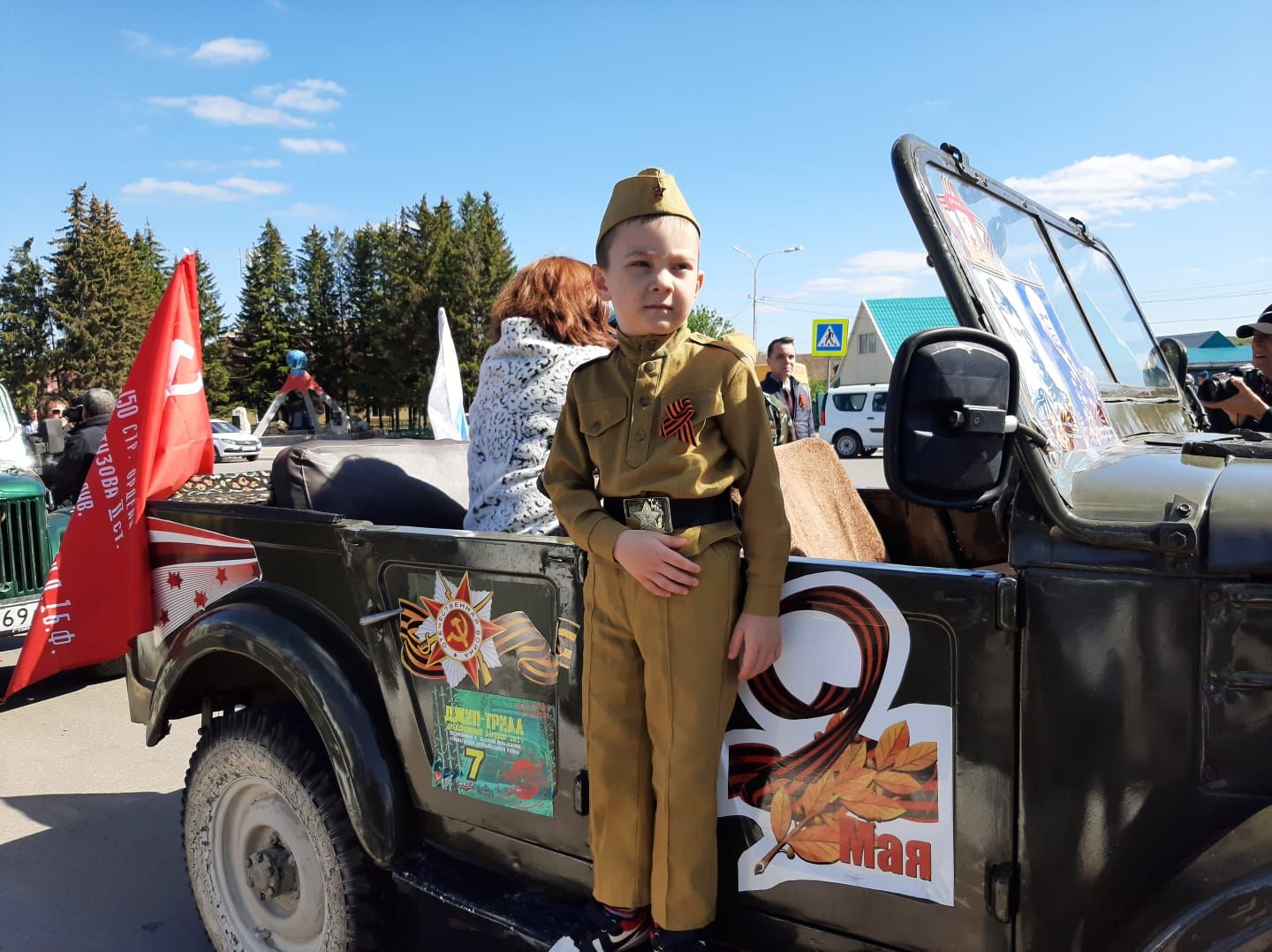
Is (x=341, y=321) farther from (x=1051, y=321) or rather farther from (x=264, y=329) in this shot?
(x=1051, y=321)

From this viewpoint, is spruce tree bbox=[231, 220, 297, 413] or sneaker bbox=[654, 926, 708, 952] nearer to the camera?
sneaker bbox=[654, 926, 708, 952]

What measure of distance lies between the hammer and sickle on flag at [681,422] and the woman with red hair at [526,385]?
34.1 inches

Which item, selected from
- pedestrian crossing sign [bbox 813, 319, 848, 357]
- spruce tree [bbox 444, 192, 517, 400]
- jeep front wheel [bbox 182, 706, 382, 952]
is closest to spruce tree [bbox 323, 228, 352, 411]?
spruce tree [bbox 444, 192, 517, 400]

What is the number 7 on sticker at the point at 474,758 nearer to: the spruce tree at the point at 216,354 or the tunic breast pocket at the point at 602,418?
the tunic breast pocket at the point at 602,418

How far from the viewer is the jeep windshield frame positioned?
149 cm

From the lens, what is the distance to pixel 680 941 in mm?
1740

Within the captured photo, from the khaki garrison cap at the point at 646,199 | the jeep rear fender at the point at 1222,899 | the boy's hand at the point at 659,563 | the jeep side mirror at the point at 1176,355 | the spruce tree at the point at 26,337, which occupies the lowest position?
the jeep rear fender at the point at 1222,899

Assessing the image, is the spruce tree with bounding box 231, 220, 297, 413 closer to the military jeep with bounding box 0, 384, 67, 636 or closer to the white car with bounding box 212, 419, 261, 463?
the white car with bounding box 212, 419, 261, 463

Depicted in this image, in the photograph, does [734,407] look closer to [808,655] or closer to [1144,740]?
[808,655]

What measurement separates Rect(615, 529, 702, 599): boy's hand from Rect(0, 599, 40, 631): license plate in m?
5.89

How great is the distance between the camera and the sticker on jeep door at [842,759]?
154cm

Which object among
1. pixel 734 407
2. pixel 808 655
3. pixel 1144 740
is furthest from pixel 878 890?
pixel 734 407

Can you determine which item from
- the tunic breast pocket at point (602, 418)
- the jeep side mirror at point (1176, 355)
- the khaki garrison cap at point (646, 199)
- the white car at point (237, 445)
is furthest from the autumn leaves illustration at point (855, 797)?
the white car at point (237, 445)

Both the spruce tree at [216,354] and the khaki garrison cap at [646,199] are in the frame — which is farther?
the spruce tree at [216,354]
